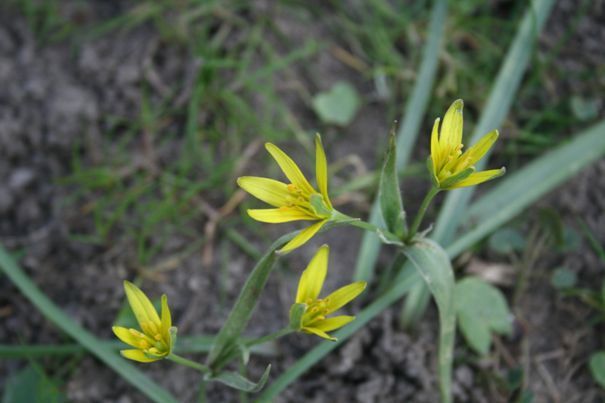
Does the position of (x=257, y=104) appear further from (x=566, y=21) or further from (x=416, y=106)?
(x=566, y=21)

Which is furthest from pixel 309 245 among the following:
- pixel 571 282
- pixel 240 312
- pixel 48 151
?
pixel 48 151

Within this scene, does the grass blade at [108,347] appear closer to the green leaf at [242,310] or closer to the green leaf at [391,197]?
the green leaf at [242,310]

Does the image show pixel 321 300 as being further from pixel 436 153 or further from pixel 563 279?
pixel 563 279

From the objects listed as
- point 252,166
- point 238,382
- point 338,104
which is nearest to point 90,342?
point 238,382

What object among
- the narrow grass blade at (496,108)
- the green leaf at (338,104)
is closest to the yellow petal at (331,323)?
the narrow grass blade at (496,108)

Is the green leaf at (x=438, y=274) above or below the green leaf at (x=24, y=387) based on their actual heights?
above

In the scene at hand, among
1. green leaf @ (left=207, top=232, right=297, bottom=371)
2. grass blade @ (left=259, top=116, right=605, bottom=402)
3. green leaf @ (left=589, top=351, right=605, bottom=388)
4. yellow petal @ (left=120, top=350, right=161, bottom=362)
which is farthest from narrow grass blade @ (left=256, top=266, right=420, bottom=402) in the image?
green leaf @ (left=589, top=351, right=605, bottom=388)
